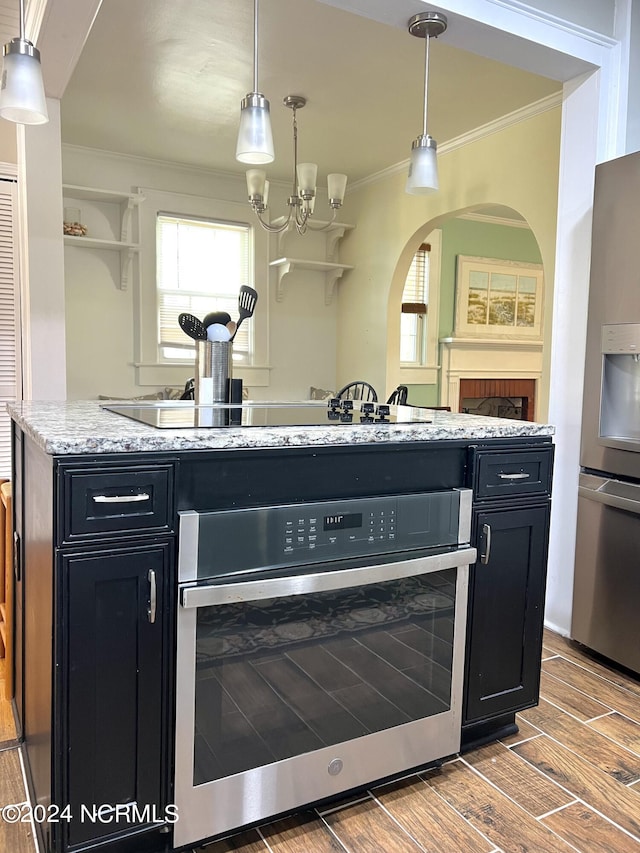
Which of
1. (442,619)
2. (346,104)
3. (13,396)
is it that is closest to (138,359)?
(13,396)

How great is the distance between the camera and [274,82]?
3432 millimetres

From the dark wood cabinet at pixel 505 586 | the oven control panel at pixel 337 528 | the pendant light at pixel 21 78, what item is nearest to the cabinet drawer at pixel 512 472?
the dark wood cabinet at pixel 505 586

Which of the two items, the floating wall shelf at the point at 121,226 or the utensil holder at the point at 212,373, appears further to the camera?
the floating wall shelf at the point at 121,226

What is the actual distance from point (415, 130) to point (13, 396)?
3.04 m

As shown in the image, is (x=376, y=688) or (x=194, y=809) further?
(x=376, y=688)

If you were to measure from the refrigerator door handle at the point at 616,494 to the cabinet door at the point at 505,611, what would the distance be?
24.4 inches

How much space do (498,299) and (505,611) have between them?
498 centimetres

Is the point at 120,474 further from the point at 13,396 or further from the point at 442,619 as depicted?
the point at 13,396

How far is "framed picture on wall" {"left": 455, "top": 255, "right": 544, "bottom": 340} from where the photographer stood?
240 inches

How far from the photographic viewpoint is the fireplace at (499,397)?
620cm

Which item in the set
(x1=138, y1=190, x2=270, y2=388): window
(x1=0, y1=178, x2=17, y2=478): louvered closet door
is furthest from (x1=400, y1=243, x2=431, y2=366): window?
(x1=0, y1=178, x2=17, y2=478): louvered closet door

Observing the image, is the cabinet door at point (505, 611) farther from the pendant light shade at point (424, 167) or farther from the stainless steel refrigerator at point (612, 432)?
the pendant light shade at point (424, 167)

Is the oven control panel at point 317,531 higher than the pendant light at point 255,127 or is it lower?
lower

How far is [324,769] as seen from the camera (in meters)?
1.56
